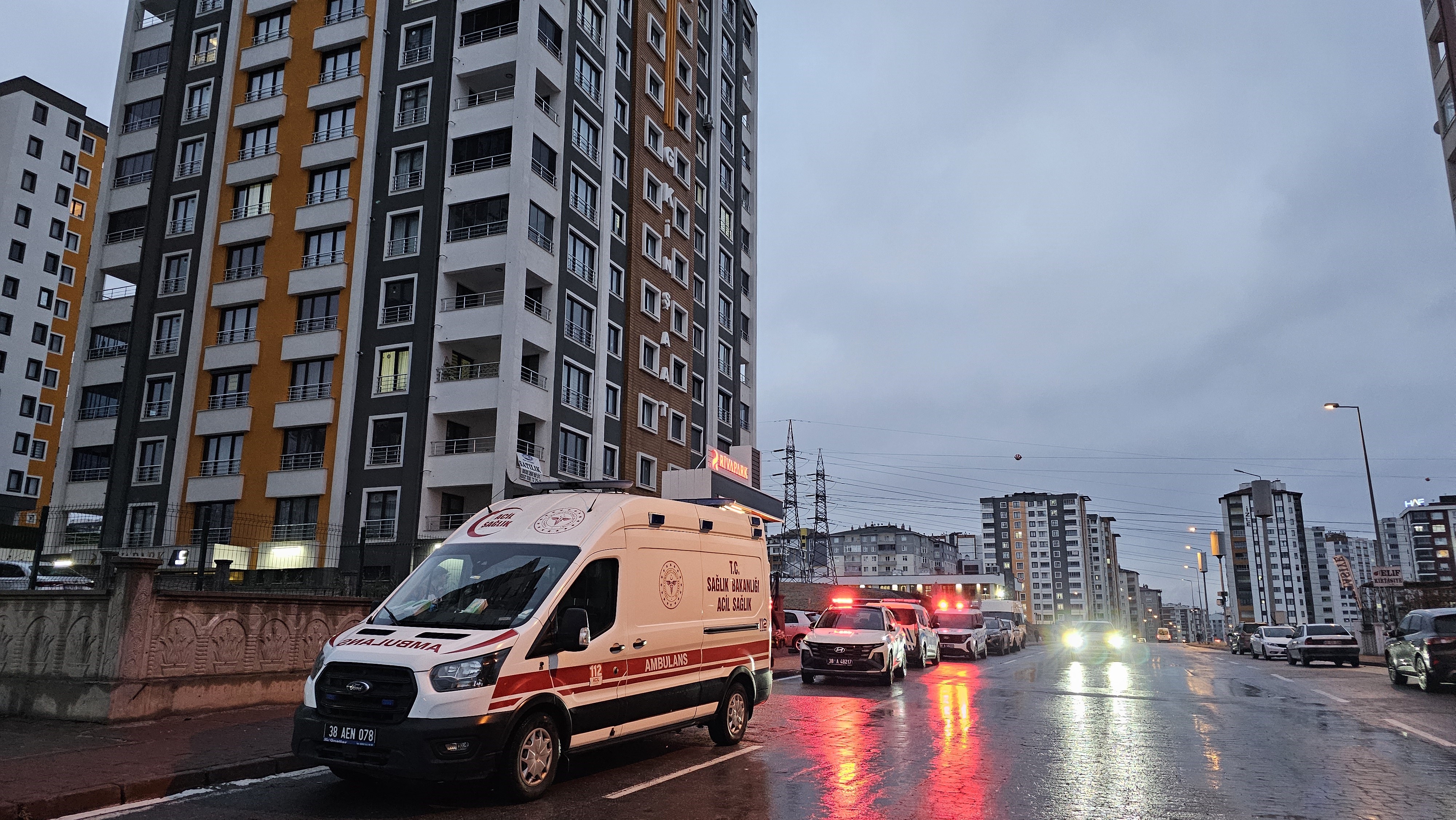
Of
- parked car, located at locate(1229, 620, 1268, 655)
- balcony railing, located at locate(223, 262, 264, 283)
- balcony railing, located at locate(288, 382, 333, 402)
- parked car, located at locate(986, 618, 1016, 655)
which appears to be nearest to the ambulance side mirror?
balcony railing, located at locate(288, 382, 333, 402)

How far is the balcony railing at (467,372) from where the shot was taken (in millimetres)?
32531

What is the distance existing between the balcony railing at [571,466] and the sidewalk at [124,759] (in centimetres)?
2221

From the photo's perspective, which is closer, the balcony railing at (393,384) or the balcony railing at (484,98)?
the balcony railing at (393,384)

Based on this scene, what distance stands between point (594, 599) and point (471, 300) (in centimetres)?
2839

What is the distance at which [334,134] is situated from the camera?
3678 cm

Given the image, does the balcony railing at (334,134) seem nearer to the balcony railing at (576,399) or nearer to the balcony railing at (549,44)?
the balcony railing at (549,44)

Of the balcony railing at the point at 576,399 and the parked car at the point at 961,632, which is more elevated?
the balcony railing at the point at 576,399

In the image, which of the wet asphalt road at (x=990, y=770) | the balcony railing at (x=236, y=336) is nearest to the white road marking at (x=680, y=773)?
the wet asphalt road at (x=990, y=770)

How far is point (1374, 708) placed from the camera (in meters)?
15.5

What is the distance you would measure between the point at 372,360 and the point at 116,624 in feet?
79.6

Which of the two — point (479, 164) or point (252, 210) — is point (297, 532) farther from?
point (479, 164)

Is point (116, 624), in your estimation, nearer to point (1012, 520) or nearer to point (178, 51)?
point (178, 51)

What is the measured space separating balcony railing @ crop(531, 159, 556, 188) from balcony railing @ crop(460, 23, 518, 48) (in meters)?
5.12

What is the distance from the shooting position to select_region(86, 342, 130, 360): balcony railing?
3938 centimetres
